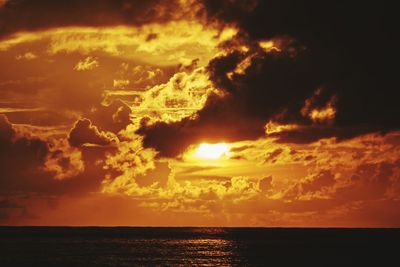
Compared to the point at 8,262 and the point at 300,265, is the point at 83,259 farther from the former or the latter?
the point at 300,265

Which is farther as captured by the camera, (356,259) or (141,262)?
(356,259)

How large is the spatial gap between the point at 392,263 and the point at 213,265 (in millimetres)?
28597

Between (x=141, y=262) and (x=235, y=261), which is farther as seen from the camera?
(x=235, y=261)

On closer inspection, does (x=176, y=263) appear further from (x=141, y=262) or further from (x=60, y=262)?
(x=60, y=262)

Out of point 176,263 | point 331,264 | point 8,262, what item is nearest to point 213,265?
point 176,263

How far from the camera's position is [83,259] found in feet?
310

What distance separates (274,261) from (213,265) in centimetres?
1178

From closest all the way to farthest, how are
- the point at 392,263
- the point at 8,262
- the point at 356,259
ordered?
the point at 8,262
the point at 392,263
the point at 356,259

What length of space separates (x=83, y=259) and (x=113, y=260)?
493cm

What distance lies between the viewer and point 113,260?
9425cm

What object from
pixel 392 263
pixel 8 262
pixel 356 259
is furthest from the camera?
pixel 356 259

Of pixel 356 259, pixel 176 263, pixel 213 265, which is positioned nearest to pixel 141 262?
pixel 176 263

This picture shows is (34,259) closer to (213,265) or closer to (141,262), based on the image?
(141,262)

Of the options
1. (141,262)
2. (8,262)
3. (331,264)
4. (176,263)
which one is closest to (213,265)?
(176,263)
